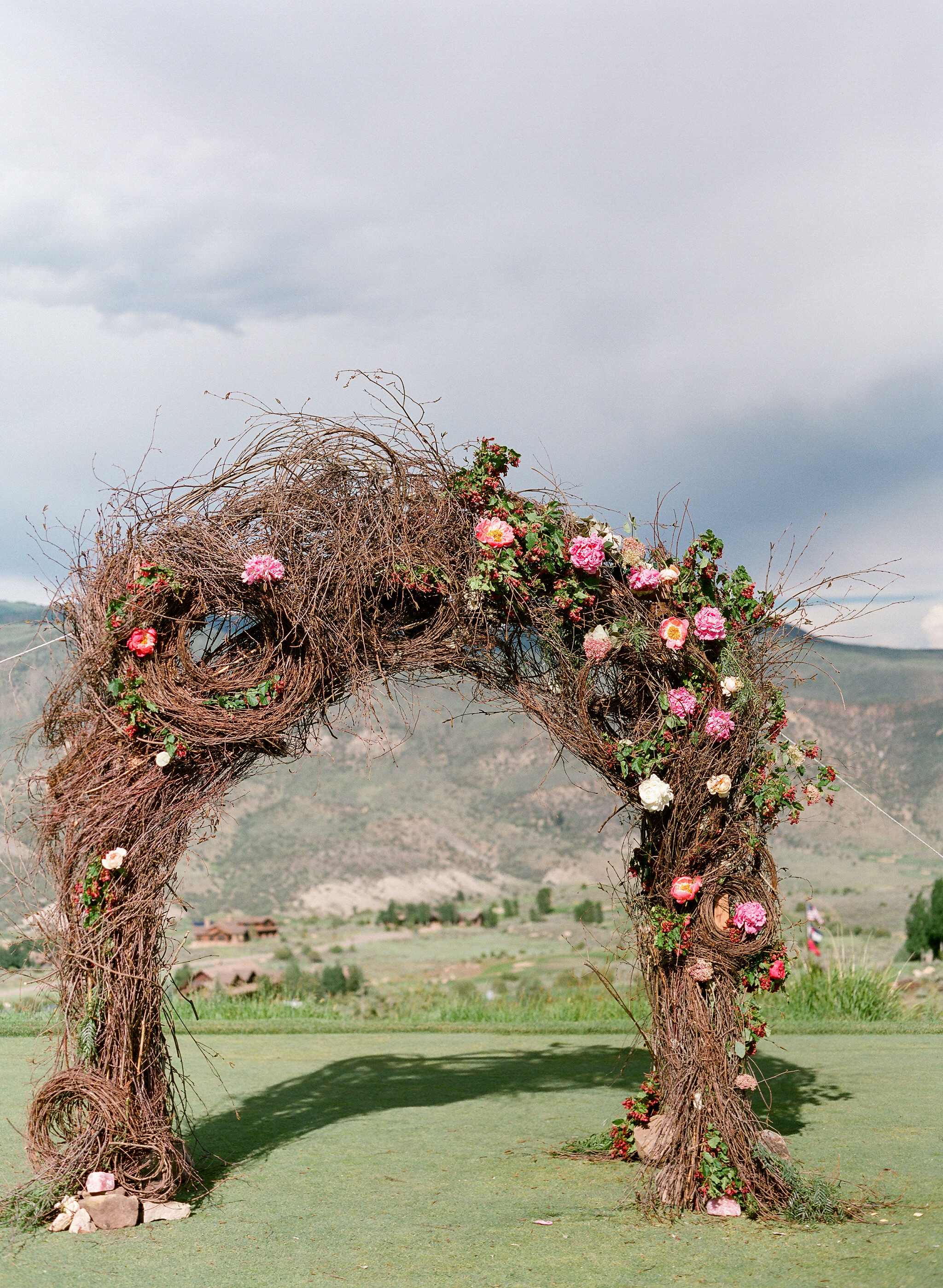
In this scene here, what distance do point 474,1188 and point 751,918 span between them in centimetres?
186

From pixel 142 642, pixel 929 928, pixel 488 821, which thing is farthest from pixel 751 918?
pixel 488 821

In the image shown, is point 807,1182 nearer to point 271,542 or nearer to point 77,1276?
point 77,1276

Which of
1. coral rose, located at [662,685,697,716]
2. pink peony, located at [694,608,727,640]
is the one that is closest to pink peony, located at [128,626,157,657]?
coral rose, located at [662,685,697,716]

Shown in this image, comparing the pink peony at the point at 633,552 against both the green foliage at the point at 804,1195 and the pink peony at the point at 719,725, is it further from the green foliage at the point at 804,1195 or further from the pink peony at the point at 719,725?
the green foliage at the point at 804,1195

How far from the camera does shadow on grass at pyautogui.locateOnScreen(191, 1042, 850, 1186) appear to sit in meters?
5.94

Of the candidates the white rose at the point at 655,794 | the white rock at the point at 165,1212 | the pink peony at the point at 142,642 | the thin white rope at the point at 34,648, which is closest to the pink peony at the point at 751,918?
the white rose at the point at 655,794

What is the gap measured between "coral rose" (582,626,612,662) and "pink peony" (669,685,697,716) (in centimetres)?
37

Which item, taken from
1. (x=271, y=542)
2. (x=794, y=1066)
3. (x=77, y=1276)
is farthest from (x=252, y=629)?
(x=794, y=1066)

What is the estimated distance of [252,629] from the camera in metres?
5.24

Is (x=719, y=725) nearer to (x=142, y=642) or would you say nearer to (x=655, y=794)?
(x=655, y=794)

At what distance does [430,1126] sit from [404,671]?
283 centimetres

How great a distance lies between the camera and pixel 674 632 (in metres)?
4.92

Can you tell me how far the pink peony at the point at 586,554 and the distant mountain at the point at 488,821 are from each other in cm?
2920

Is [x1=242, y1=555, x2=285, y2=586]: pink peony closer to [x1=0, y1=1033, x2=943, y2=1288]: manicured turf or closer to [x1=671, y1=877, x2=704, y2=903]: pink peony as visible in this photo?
[x1=671, y1=877, x2=704, y2=903]: pink peony
